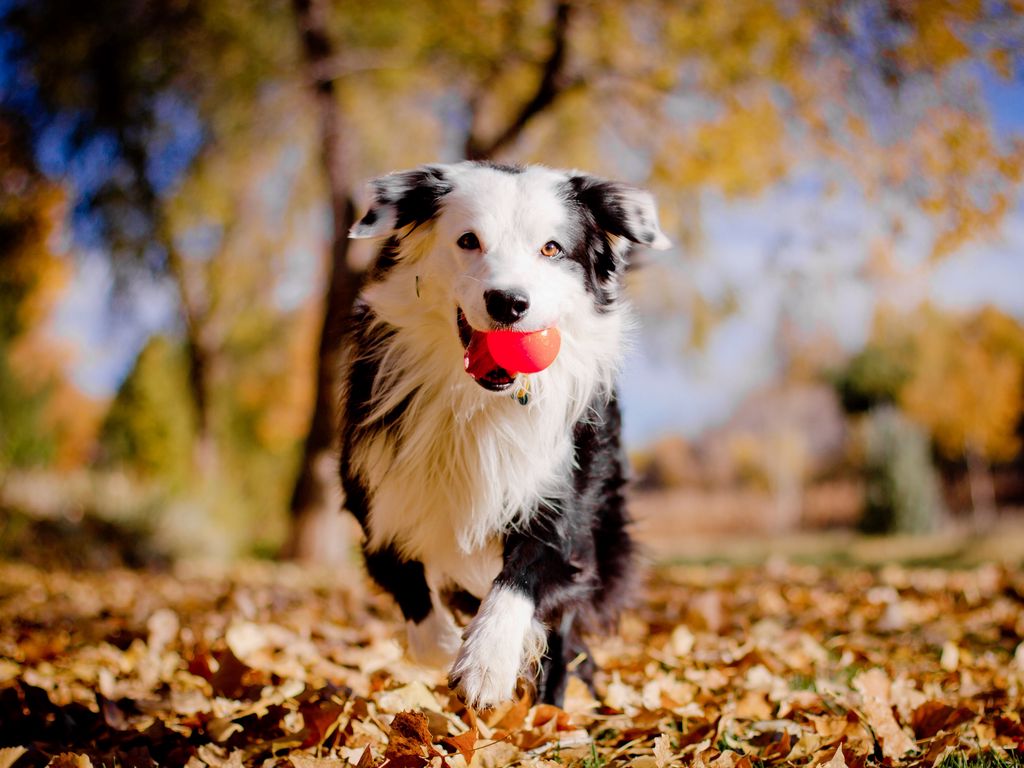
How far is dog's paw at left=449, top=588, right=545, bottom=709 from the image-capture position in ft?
6.82

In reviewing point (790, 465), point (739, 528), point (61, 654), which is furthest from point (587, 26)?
point (790, 465)

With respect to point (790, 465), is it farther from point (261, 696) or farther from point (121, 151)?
point (261, 696)

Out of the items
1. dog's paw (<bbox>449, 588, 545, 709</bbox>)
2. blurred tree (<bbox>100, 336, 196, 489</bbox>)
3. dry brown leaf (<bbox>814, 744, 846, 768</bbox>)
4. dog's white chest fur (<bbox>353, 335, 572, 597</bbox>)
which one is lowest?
blurred tree (<bbox>100, 336, 196, 489</bbox>)

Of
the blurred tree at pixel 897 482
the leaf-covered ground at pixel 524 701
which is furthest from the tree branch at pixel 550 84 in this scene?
the blurred tree at pixel 897 482

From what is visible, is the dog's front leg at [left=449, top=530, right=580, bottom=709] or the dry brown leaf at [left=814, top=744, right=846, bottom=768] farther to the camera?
the dog's front leg at [left=449, top=530, right=580, bottom=709]

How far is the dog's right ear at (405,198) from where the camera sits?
103 inches

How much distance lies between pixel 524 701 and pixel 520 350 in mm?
937

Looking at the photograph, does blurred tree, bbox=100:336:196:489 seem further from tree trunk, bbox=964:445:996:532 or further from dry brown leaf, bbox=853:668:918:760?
tree trunk, bbox=964:445:996:532

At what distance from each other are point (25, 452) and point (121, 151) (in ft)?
12.9

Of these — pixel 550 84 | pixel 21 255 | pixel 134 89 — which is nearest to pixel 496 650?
pixel 550 84

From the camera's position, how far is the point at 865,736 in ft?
A: 6.84

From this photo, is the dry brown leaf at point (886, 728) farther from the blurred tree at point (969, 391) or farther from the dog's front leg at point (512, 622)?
the blurred tree at point (969, 391)

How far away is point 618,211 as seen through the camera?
2.68m

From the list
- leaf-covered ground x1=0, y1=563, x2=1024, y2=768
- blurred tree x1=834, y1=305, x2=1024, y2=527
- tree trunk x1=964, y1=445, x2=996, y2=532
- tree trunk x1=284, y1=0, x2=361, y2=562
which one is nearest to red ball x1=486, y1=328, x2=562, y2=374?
→ leaf-covered ground x1=0, y1=563, x2=1024, y2=768
